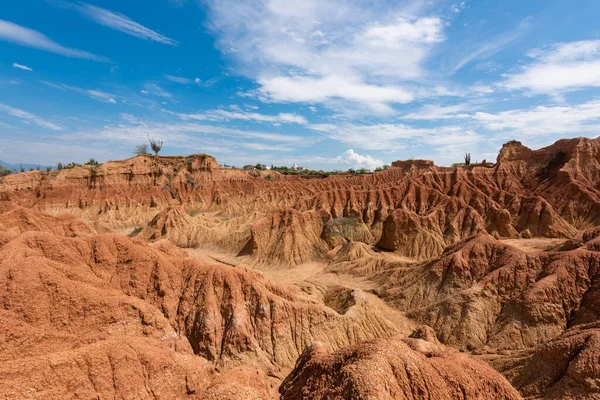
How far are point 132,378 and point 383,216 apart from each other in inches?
1846

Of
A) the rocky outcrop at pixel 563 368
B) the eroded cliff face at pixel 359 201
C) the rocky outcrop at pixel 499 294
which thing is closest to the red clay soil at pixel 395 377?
the rocky outcrop at pixel 563 368

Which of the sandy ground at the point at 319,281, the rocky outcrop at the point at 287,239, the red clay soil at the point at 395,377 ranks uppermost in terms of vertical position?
the red clay soil at the point at 395,377

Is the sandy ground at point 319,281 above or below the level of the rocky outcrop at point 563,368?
below

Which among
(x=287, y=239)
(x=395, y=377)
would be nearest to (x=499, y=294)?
(x=395, y=377)

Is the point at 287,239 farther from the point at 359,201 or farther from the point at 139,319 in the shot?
the point at 139,319

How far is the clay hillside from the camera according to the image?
38.3 ft

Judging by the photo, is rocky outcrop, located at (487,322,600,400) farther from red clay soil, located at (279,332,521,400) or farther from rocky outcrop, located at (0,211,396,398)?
rocky outcrop, located at (0,211,396,398)

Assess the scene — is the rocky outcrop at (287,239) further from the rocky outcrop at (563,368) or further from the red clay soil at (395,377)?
the red clay soil at (395,377)

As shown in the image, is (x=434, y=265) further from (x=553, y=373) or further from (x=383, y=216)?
(x=383, y=216)

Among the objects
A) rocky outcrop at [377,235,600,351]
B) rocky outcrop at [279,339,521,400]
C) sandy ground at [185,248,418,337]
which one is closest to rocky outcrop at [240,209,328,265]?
sandy ground at [185,248,418,337]

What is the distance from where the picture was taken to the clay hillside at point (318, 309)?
11.7 metres

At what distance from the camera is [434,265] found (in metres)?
29.6

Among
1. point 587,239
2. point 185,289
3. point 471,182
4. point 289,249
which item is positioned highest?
point 471,182

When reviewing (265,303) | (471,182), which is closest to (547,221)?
(471,182)
